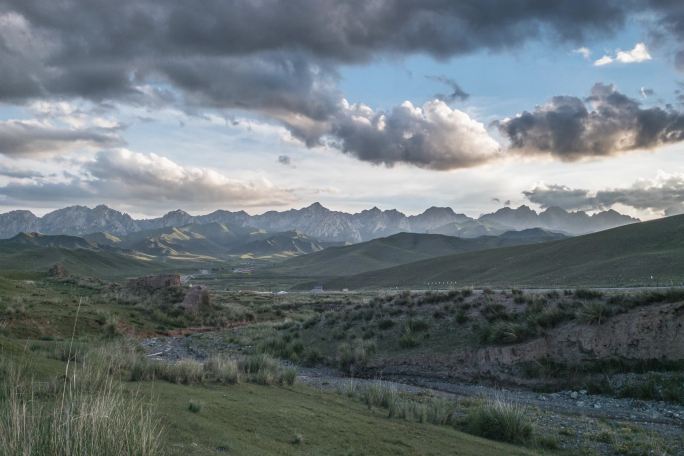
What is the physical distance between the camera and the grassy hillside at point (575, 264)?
6360 centimetres

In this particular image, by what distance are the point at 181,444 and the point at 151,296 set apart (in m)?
43.0

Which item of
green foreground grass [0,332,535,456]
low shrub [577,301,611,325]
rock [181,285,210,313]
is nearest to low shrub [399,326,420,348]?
low shrub [577,301,611,325]

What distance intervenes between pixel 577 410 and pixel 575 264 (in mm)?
78482

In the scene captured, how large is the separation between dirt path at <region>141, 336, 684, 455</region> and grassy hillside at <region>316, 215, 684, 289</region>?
39838 mm

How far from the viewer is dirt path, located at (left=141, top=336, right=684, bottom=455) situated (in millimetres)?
11984

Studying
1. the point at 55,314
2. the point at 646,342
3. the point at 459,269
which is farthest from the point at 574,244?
the point at 55,314

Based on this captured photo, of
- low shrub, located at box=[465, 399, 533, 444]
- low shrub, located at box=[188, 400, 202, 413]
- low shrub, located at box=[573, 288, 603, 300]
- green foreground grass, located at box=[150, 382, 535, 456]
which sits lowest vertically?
low shrub, located at box=[465, 399, 533, 444]

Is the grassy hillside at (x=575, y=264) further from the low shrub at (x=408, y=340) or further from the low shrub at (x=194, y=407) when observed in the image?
the low shrub at (x=194, y=407)

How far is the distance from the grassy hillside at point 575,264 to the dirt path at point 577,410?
39838 mm

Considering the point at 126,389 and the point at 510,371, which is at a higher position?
the point at 126,389

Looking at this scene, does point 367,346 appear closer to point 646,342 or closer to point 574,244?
point 646,342

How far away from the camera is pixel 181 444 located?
285 inches

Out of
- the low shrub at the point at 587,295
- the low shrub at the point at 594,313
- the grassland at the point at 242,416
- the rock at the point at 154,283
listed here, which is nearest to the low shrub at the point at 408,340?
the low shrub at the point at 594,313

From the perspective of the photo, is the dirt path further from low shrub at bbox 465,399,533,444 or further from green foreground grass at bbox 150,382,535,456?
green foreground grass at bbox 150,382,535,456
